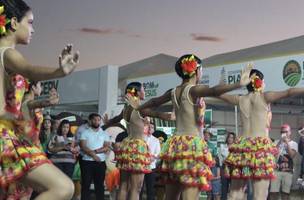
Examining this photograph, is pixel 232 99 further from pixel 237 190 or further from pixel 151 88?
pixel 151 88

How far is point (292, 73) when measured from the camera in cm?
1510

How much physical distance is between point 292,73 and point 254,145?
7888mm

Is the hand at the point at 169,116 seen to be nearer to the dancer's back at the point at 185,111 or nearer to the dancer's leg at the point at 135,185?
the dancer's back at the point at 185,111

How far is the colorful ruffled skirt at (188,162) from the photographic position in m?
6.04

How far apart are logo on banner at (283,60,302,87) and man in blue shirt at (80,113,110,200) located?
6893 millimetres

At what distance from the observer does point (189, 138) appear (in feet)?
20.3

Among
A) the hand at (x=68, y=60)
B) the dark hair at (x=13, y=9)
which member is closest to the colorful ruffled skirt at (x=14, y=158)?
the hand at (x=68, y=60)

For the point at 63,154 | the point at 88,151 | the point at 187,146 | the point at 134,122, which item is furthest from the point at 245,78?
the point at 63,154

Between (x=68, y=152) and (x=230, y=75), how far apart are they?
7.62 m

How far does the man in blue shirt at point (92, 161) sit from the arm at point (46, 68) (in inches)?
238

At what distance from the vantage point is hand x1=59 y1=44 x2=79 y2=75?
12.0ft

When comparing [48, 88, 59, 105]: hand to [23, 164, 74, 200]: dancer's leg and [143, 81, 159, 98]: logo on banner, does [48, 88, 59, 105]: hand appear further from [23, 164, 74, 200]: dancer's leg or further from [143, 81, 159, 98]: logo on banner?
[143, 81, 159, 98]: logo on banner

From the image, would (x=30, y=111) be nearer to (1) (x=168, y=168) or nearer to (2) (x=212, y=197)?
(1) (x=168, y=168)

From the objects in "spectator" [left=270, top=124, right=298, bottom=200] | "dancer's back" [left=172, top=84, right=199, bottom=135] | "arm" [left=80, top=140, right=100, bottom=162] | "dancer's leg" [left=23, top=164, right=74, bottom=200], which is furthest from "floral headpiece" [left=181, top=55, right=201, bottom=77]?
"spectator" [left=270, top=124, right=298, bottom=200]
